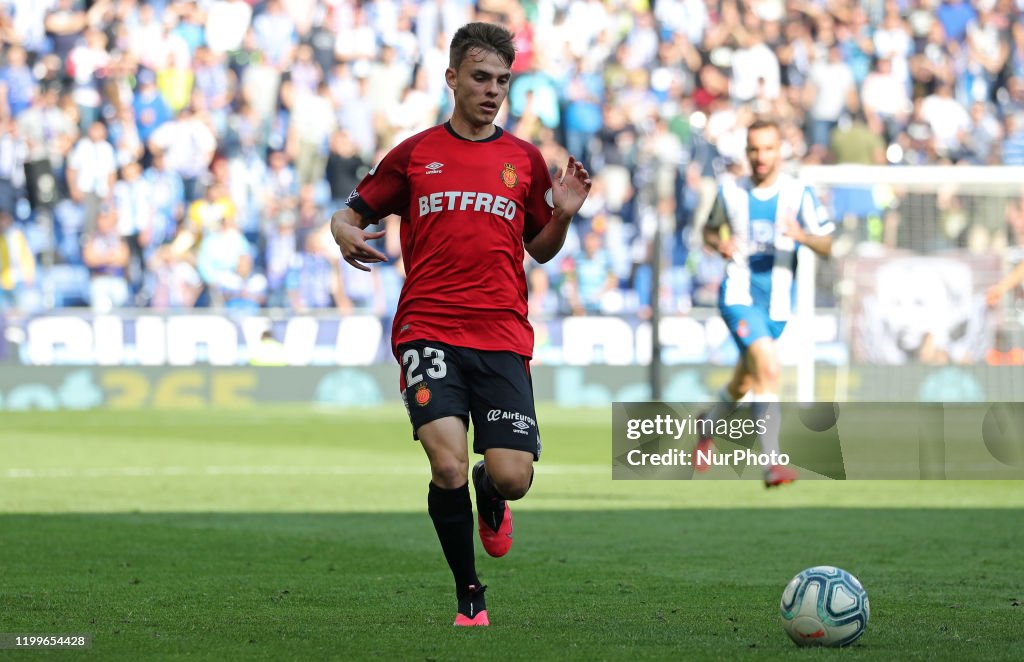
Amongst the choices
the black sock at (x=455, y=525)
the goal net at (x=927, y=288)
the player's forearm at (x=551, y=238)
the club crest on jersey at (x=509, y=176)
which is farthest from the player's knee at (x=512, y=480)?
the goal net at (x=927, y=288)

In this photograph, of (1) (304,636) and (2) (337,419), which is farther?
→ (2) (337,419)

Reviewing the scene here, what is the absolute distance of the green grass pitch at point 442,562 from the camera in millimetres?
5969

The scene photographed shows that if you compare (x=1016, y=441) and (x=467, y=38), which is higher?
(x=467, y=38)

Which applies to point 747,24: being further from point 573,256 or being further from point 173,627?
point 173,627

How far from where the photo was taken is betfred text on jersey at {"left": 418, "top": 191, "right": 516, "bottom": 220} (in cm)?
658

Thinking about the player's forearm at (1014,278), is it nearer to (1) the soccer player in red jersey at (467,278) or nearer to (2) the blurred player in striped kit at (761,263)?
(2) the blurred player in striped kit at (761,263)

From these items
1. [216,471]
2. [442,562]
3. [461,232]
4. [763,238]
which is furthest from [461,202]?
[216,471]

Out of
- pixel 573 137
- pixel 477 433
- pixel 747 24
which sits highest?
pixel 747 24

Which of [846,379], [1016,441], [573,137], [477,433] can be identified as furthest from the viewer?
[573,137]

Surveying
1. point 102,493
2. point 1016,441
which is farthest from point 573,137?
point 102,493

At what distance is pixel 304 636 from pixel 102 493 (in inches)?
269

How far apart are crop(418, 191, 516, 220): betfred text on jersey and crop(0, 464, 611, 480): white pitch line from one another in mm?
7738

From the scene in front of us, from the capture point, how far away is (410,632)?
6141 mm

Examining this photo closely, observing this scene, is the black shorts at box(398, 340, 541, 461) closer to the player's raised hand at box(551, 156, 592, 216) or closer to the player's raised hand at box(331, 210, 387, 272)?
the player's raised hand at box(331, 210, 387, 272)
